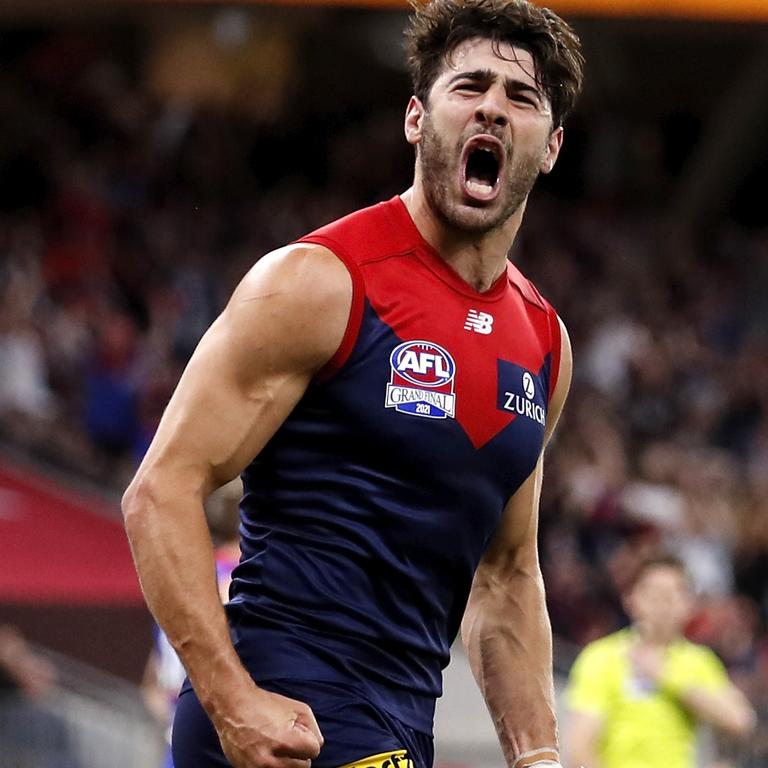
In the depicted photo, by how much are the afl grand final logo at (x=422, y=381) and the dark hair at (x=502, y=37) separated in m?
0.55

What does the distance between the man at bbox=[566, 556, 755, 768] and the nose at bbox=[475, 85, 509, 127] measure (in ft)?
16.4

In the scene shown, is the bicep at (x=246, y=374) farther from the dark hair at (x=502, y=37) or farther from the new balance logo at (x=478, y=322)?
the dark hair at (x=502, y=37)

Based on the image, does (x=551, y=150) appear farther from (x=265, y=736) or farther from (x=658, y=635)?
(x=658, y=635)

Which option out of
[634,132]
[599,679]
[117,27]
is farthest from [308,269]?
[634,132]

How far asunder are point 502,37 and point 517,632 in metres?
1.25

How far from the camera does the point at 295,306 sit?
318cm

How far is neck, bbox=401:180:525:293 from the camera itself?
11.8ft

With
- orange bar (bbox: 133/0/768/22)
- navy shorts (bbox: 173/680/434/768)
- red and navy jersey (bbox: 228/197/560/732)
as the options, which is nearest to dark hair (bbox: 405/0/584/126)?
red and navy jersey (bbox: 228/197/560/732)

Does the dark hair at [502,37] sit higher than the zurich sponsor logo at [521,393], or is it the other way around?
the dark hair at [502,37]

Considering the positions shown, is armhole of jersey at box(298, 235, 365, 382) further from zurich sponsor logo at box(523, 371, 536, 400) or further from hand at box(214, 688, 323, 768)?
hand at box(214, 688, 323, 768)

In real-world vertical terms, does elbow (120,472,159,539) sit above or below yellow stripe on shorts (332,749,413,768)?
above

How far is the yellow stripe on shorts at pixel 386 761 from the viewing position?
3.21 metres

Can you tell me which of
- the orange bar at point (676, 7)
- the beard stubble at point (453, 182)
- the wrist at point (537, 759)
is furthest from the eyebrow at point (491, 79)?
the orange bar at point (676, 7)

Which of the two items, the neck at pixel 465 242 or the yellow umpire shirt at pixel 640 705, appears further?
the yellow umpire shirt at pixel 640 705
